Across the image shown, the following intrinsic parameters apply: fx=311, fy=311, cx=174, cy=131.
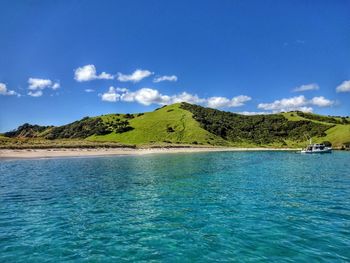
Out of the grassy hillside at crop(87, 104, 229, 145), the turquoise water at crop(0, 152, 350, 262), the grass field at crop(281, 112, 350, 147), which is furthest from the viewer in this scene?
the grassy hillside at crop(87, 104, 229, 145)

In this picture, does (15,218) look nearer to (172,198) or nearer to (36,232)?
(36,232)

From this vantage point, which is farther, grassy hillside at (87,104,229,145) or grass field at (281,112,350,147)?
grassy hillside at (87,104,229,145)

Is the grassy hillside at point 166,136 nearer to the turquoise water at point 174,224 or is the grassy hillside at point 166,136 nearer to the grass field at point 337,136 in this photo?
the grass field at point 337,136

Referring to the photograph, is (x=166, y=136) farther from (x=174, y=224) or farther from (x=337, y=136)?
(x=174, y=224)

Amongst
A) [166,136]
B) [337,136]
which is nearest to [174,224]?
[166,136]

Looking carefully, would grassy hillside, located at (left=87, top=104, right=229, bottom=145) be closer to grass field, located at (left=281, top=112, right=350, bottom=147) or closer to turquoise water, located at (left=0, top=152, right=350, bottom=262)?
grass field, located at (left=281, top=112, right=350, bottom=147)

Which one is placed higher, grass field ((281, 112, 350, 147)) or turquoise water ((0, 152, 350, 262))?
grass field ((281, 112, 350, 147))

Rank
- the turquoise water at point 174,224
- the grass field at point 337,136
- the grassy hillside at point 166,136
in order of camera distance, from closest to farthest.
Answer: the turquoise water at point 174,224 < the grass field at point 337,136 < the grassy hillside at point 166,136

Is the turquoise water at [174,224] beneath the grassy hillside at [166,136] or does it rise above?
beneath

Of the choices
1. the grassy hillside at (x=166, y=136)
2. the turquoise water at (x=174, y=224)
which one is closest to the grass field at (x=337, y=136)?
the grassy hillside at (x=166, y=136)

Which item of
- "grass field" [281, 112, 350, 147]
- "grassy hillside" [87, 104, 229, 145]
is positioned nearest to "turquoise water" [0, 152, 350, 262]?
"grassy hillside" [87, 104, 229, 145]

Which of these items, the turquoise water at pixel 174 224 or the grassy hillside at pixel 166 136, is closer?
the turquoise water at pixel 174 224

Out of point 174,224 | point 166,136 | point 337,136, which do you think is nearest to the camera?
point 174,224

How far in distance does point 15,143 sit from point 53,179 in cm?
7385
